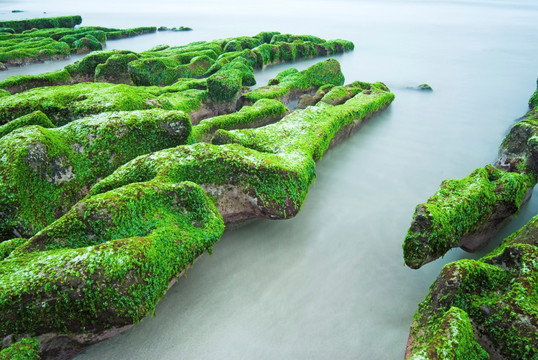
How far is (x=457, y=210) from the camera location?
536cm

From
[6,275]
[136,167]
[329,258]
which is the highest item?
[136,167]

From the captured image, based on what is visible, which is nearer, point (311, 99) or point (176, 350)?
point (176, 350)

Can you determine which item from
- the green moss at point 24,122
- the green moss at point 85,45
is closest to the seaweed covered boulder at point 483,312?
the green moss at point 24,122

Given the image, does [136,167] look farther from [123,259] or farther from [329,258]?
[329,258]

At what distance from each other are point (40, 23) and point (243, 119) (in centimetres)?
3778

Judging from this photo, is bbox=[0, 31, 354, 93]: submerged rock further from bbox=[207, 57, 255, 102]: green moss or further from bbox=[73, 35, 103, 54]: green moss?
bbox=[207, 57, 255, 102]: green moss

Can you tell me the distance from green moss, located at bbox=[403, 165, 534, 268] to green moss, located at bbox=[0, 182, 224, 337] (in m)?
3.32

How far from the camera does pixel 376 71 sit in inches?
833

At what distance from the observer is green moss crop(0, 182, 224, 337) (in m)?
3.69

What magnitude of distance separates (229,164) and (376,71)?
721 inches

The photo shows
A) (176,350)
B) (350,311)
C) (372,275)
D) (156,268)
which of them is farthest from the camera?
(372,275)

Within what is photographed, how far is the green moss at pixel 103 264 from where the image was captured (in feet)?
12.1

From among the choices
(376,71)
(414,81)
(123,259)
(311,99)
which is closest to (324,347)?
(123,259)

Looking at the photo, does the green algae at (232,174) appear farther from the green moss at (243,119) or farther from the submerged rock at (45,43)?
the submerged rock at (45,43)
